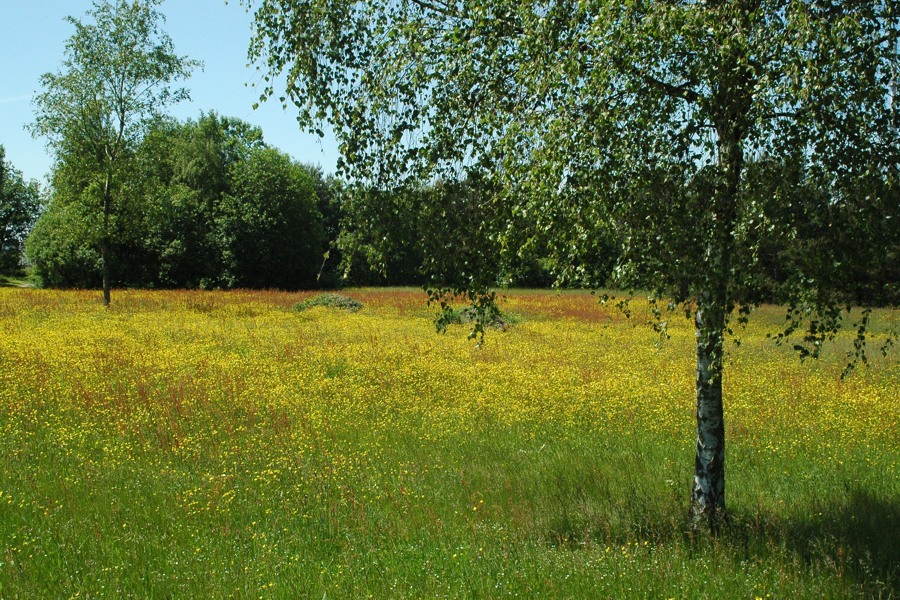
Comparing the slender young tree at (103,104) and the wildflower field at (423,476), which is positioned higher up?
the slender young tree at (103,104)

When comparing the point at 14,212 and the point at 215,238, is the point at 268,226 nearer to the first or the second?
the point at 215,238

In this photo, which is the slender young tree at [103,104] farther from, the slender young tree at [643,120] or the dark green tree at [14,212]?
the dark green tree at [14,212]

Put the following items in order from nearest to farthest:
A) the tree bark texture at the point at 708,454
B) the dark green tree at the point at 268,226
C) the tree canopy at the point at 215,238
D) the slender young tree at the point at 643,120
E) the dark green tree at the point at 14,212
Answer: the slender young tree at the point at 643,120, the tree bark texture at the point at 708,454, the tree canopy at the point at 215,238, the dark green tree at the point at 268,226, the dark green tree at the point at 14,212

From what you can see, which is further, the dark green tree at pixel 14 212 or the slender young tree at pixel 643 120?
the dark green tree at pixel 14 212

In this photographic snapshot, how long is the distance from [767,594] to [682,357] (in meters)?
14.2

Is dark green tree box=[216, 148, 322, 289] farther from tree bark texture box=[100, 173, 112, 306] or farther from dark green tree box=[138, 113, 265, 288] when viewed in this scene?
tree bark texture box=[100, 173, 112, 306]

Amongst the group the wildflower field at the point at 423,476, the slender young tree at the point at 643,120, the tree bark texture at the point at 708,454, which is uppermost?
the slender young tree at the point at 643,120

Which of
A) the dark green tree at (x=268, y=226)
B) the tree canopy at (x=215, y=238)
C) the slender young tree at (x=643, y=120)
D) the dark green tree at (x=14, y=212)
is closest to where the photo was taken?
the slender young tree at (x=643, y=120)

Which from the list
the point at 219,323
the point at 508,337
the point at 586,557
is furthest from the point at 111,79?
the point at 586,557

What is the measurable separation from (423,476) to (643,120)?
5011 mm

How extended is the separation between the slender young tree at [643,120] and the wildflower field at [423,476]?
1912 millimetres

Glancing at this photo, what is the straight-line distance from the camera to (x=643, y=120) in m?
5.27

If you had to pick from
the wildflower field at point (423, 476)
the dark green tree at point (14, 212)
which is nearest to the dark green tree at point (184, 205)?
the wildflower field at point (423, 476)

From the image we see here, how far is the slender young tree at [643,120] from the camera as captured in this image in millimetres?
4816
